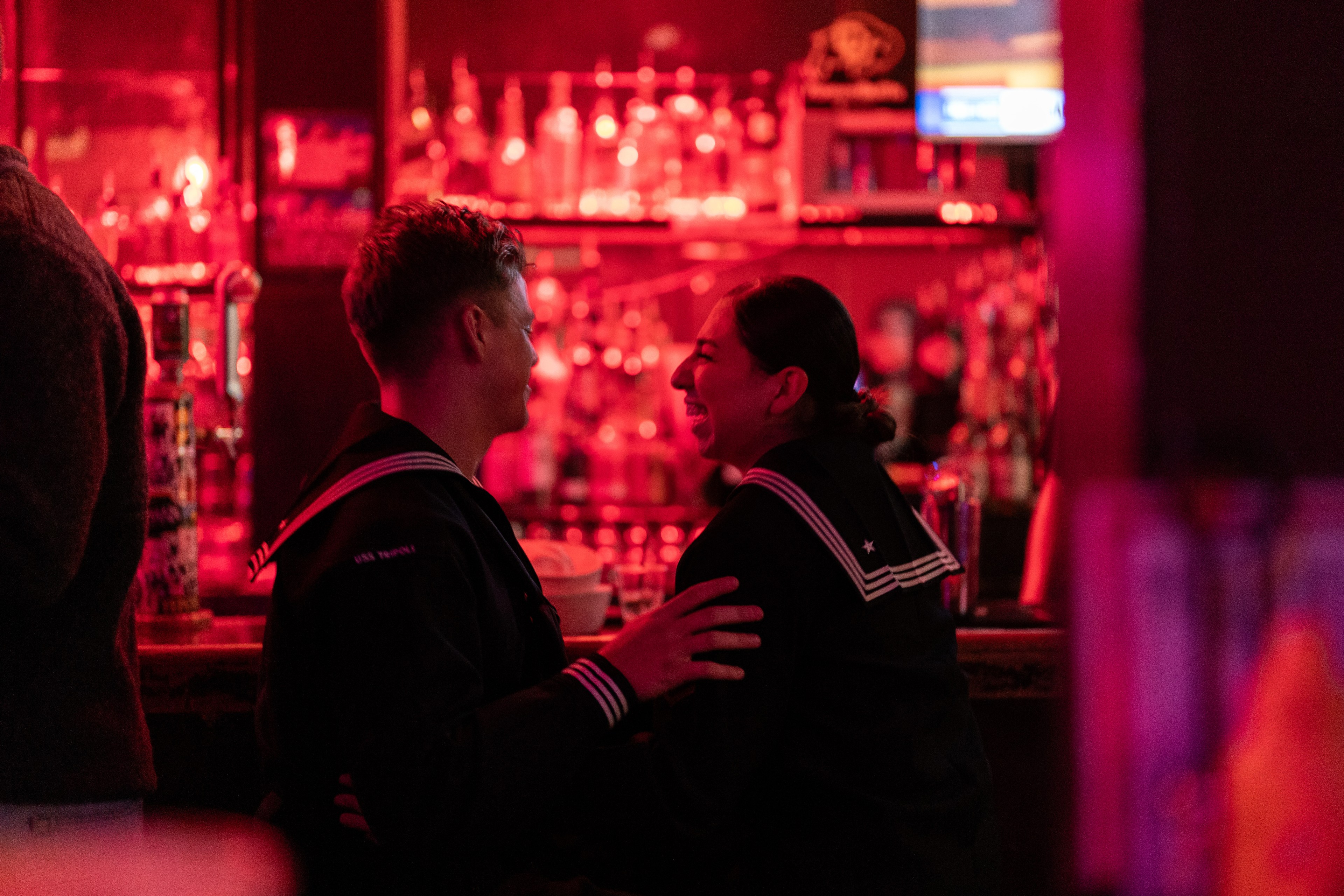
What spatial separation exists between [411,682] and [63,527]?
0.44 m

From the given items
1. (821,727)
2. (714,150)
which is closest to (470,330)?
(821,727)

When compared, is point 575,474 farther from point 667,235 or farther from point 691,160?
point 691,160

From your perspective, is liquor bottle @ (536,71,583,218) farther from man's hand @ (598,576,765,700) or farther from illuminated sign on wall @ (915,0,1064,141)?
man's hand @ (598,576,765,700)

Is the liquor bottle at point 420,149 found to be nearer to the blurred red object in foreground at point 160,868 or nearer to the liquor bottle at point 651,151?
the liquor bottle at point 651,151

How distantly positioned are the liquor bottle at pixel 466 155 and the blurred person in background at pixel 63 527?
9.05 ft

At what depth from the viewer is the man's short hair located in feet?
4.29

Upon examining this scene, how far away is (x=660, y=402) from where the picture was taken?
4160 millimetres

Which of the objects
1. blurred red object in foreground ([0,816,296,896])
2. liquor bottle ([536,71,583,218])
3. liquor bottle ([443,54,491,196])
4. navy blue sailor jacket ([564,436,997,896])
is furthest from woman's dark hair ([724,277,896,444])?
liquor bottle ([443,54,491,196])

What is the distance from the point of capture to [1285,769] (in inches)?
27.8

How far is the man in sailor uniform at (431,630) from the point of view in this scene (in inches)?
42.9

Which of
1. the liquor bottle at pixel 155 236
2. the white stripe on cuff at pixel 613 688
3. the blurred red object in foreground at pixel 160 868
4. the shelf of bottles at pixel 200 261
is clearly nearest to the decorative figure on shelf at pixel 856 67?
the shelf of bottles at pixel 200 261

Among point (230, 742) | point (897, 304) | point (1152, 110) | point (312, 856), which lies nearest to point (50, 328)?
point (312, 856)

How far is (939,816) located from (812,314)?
695mm

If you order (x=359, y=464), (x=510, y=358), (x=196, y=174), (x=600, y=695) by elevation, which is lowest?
(x=600, y=695)
